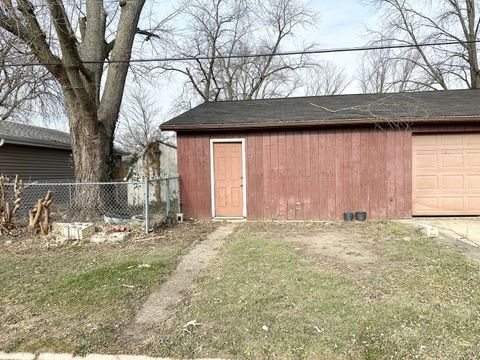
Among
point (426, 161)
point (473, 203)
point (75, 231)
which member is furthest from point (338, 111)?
point (75, 231)

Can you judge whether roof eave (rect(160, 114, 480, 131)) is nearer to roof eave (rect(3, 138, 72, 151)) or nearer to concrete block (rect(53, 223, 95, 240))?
concrete block (rect(53, 223, 95, 240))

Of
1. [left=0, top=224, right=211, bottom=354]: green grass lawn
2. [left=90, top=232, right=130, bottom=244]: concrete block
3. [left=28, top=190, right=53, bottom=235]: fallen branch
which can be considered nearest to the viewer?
[left=0, top=224, right=211, bottom=354]: green grass lawn

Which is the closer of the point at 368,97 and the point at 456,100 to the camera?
the point at 456,100

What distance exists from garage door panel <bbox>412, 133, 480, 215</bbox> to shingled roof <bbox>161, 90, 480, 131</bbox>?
25.2 inches

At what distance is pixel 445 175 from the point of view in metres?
9.27

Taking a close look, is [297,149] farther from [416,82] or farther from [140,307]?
[416,82]

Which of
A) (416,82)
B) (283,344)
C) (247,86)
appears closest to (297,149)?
(283,344)

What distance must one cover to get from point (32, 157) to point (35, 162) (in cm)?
25

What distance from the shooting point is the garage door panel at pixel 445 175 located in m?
9.22

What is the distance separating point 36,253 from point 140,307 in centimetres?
343

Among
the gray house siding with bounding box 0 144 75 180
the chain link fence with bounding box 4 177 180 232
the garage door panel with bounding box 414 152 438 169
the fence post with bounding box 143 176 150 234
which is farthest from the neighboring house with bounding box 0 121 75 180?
the garage door panel with bounding box 414 152 438 169

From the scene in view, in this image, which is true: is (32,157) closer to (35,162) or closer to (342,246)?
(35,162)

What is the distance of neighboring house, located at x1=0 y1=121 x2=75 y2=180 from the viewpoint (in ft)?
43.7

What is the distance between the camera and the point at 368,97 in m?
11.9
